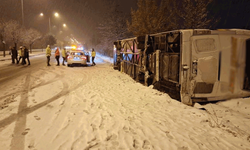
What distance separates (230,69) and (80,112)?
15.5 ft

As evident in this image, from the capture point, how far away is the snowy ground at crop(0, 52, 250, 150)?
3.62 m

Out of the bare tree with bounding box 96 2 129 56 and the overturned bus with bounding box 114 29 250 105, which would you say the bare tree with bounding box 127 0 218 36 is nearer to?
the bare tree with bounding box 96 2 129 56

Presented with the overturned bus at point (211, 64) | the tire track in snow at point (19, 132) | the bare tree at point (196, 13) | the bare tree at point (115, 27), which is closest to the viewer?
the tire track in snow at point (19, 132)

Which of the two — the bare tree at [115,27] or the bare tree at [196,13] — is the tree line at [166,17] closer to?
the bare tree at [196,13]

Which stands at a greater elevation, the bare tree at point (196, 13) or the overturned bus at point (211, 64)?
the bare tree at point (196, 13)

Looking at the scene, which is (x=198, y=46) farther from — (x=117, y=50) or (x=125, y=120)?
(x=117, y=50)

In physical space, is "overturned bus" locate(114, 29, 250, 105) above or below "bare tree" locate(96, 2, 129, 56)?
below

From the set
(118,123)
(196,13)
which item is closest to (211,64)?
(118,123)

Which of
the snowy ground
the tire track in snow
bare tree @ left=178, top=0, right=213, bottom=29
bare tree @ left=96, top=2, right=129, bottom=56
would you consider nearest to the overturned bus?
the snowy ground

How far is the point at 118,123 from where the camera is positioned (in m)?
4.54

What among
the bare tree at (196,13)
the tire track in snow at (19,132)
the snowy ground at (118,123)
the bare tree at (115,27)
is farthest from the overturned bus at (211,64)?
the bare tree at (115,27)

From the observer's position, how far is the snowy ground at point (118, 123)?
11.9 feet

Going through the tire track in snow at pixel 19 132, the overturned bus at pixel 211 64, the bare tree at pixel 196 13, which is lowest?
the tire track in snow at pixel 19 132

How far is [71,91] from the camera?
7797 millimetres
